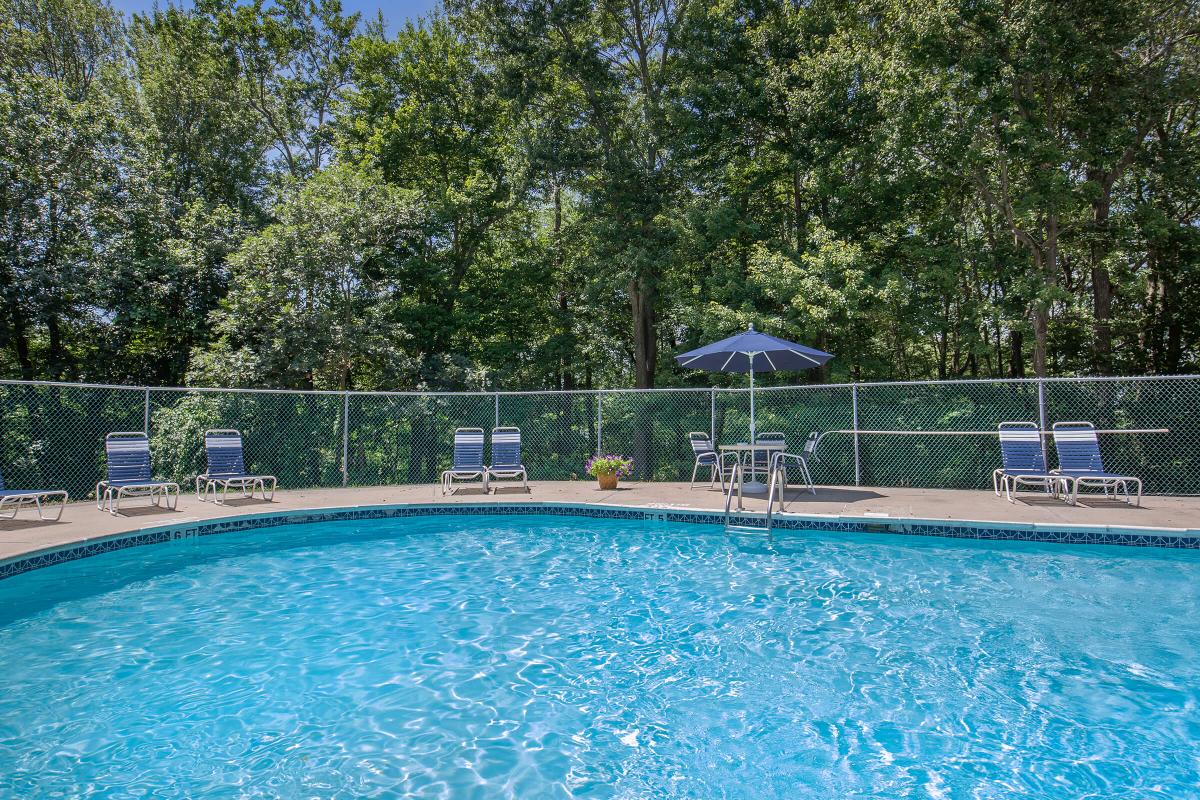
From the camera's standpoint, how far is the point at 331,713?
3182 millimetres

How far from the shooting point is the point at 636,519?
8031 millimetres

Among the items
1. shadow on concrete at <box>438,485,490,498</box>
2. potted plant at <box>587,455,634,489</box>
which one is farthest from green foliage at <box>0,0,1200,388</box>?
potted plant at <box>587,455,634,489</box>

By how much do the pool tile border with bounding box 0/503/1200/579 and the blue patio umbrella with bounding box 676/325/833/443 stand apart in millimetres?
1469

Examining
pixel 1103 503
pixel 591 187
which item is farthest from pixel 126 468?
pixel 1103 503

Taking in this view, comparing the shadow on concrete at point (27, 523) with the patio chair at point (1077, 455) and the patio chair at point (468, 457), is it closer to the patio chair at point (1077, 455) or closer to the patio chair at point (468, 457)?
the patio chair at point (468, 457)

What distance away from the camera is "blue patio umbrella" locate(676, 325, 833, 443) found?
26.3 ft

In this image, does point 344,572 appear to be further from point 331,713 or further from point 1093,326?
point 1093,326

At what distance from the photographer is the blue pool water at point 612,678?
8.68ft

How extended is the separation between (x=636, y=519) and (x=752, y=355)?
2731 millimetres

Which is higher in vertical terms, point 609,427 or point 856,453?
point 609,427

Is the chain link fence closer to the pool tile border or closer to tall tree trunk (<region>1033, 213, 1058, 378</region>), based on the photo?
tall tree trunk (<region>1033, 213, 1058, 378</region>)

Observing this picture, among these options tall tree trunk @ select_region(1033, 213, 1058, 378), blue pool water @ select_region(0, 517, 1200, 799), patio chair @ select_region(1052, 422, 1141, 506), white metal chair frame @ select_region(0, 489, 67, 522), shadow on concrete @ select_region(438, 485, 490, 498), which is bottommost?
blue pool water @ select_region(0, 517, 1200, 799)

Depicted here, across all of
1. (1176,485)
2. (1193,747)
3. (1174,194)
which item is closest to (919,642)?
(1193,747)

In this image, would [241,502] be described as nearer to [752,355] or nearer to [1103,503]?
[752,355]
